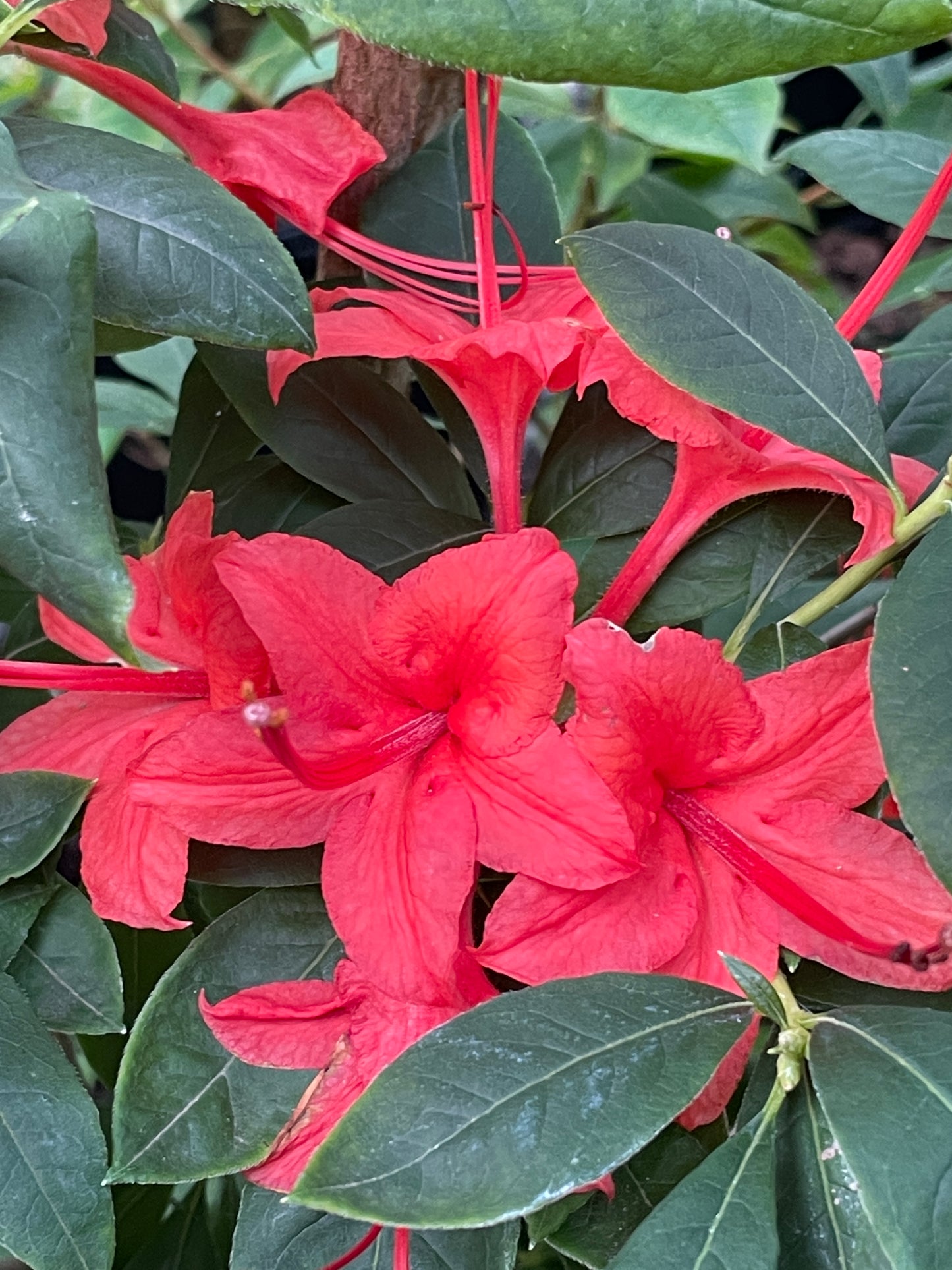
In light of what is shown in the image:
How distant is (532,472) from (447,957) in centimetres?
97

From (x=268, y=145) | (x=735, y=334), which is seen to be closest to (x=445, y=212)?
(x=268, y=145)

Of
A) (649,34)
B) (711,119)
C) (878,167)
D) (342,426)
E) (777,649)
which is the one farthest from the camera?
(711,119)

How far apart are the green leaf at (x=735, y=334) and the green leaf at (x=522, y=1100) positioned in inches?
9.6

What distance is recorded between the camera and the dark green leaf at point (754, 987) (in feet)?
1.52

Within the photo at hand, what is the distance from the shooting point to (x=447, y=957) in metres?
0.47

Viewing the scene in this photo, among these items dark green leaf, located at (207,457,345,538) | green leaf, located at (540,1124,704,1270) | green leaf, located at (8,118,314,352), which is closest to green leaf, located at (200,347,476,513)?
dark green leaf, located at (207,457,345,538)

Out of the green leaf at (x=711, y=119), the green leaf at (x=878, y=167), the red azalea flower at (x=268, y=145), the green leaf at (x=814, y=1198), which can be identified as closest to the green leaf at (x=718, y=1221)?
the green leaf at (x=814, y=1198)

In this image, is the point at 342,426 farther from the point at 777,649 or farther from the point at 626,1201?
the point at 626,1201

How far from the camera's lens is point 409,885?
48cm

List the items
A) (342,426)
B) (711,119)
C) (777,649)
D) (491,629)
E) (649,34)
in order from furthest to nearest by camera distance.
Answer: (711,119)
(342,426)
(777,649)
(491,629)
(649,34)

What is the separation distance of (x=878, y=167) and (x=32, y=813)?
27.5 inches

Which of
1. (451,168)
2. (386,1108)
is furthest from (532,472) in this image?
(386,1108)

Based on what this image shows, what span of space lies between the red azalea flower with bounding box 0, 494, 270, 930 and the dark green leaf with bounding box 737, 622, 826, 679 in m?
0.24

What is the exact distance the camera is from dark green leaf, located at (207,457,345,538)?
0.73 metres
